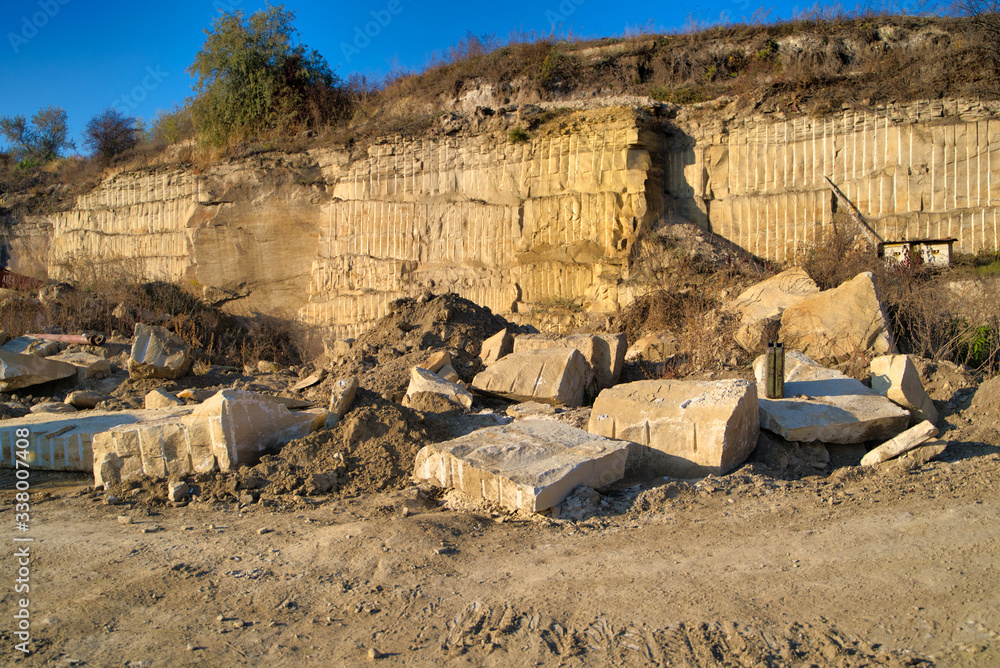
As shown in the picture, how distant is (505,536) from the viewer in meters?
3.55

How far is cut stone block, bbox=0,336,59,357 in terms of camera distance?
7758mm

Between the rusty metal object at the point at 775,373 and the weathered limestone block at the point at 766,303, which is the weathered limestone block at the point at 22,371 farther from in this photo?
the weathered limestone block at the point at 766,303

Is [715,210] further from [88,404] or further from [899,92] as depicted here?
[88,404]

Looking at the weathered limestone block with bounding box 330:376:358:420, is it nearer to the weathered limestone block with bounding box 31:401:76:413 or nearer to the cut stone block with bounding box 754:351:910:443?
the weathered limestone block with bounding box 31:401:76:413

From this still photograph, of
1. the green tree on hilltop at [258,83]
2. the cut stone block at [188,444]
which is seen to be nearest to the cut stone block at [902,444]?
the cut stone block at [188,444]

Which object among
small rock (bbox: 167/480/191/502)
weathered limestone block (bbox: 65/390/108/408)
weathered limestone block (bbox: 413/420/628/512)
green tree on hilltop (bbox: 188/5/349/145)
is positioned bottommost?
small rock (bbox: 167/480/191/502)

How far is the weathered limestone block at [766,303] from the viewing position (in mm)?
6887

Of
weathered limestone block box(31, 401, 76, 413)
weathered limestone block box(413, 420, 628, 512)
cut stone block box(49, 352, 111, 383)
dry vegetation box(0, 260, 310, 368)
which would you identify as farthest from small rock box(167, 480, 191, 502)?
dry vegetation box(0, 260, 310, 368)

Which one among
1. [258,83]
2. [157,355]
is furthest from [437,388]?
[258,83]

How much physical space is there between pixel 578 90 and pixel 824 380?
9168mm

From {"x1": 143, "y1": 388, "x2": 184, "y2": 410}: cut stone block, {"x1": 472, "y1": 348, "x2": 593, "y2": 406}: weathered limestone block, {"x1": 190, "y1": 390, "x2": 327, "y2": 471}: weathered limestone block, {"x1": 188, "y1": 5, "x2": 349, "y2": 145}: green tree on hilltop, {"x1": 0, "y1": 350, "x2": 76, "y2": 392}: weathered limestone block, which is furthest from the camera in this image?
{"x1": 188, "y1": 5, "x2": 349, "y2": 145}: green tree on hilltop

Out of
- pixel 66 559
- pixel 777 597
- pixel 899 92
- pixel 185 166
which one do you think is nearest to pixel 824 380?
pixel 777 597

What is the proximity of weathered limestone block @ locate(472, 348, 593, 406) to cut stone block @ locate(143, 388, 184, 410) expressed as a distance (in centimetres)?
272

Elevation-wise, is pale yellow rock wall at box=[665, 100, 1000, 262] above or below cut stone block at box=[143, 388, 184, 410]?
above
